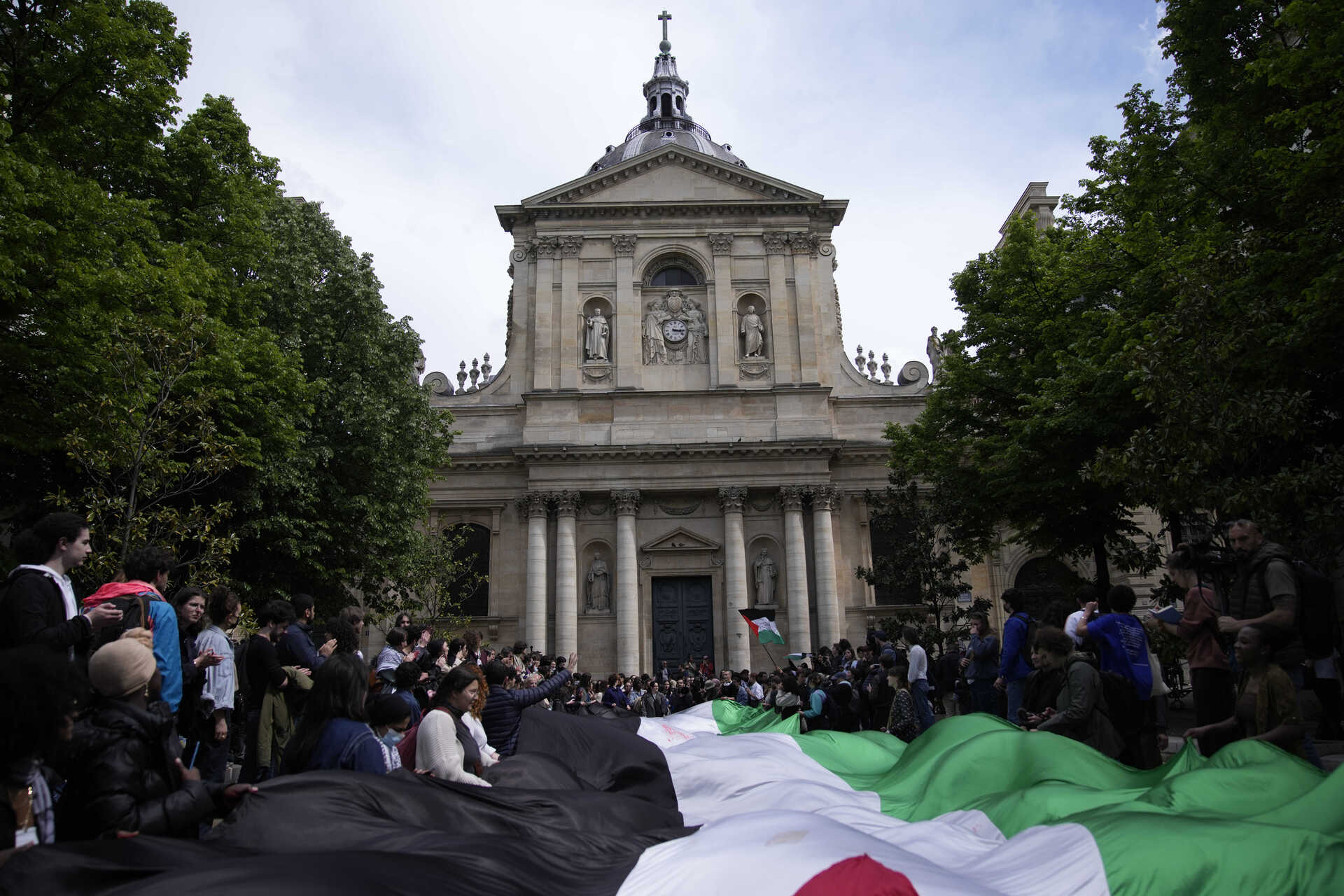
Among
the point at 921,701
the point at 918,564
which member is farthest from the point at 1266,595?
the point at 918,564

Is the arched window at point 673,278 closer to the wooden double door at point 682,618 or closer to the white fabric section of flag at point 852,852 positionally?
the wooden double door at point 682,618

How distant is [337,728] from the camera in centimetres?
571

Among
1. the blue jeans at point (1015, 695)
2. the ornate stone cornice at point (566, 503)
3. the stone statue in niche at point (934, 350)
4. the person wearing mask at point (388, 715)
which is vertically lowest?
the blue jeans at point (1015, 695)

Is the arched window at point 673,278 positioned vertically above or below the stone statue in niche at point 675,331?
A: above

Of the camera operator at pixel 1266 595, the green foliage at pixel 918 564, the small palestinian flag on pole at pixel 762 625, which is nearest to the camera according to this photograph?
the camera operator at pixel 1266 595

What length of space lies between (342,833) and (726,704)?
577 inches

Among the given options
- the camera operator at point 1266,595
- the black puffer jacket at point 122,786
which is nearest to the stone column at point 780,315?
the camera operator at point 1266,595

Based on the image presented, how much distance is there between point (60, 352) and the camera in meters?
15.4

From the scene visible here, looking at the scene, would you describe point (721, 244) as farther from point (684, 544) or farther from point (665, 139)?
point (665, 139)

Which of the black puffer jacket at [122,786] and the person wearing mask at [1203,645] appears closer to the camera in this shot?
the black puffer jacket at [122,786]

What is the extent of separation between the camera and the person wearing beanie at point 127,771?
4078 mm

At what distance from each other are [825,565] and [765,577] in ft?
6.68

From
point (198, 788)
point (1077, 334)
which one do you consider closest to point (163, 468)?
point (198, 788)

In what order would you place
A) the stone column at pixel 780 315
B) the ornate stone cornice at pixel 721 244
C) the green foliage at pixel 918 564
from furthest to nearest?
the ornate stone cornice at pixel 721 244, the stone column at pixel 780 315, the green foliage at pixel 918 564
